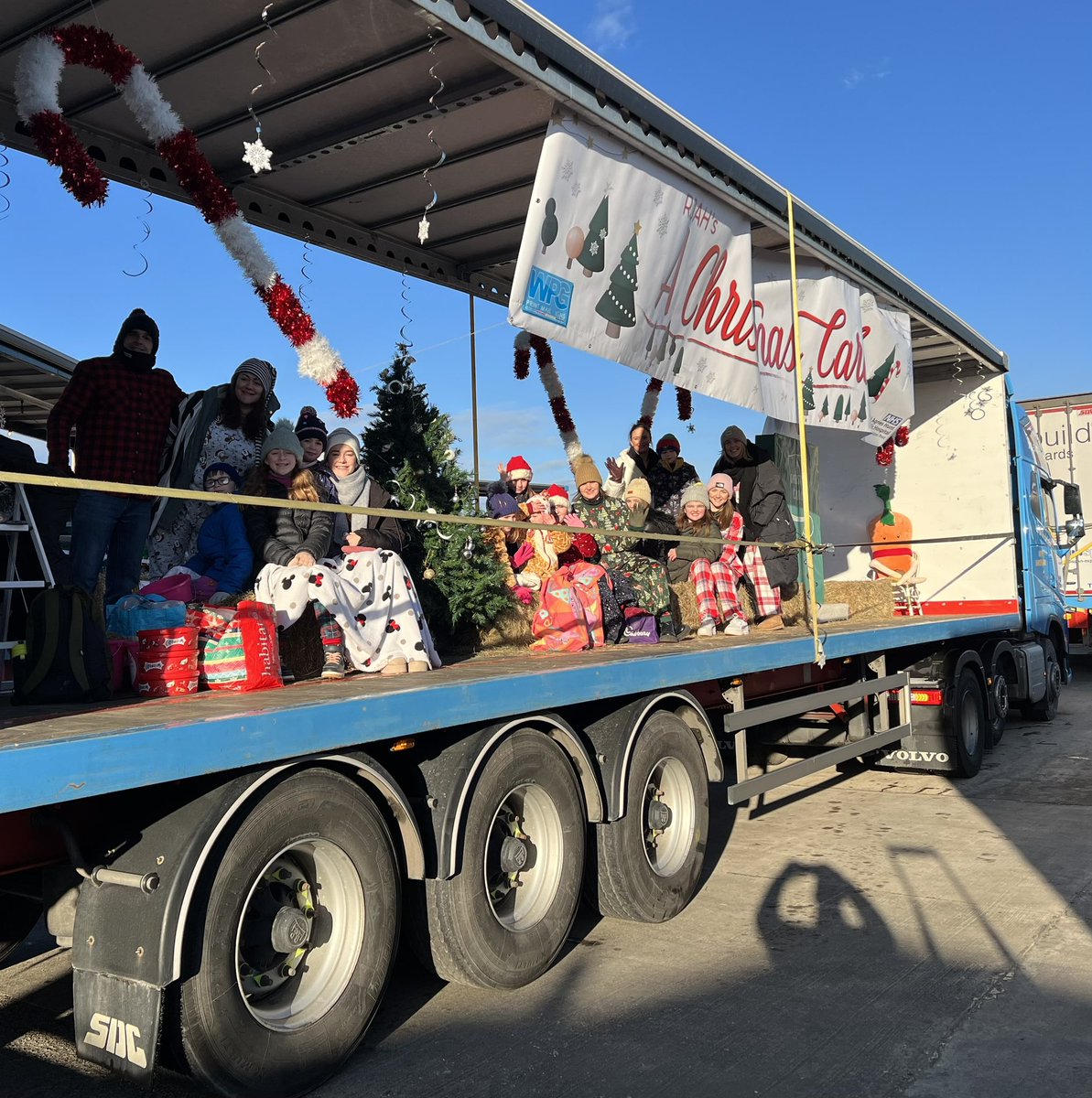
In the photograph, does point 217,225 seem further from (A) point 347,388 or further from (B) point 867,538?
(B) point 867,538

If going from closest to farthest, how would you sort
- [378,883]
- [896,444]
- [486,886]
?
[378,883] < [486,886] < [896,444]

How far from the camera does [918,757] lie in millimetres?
7844

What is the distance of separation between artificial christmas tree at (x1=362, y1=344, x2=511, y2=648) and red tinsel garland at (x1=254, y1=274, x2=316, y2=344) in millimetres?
1493

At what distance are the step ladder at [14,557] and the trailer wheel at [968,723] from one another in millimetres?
6271

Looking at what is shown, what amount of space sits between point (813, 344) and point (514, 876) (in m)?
4.60

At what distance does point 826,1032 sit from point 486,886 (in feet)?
4.13

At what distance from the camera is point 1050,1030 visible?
3.41m

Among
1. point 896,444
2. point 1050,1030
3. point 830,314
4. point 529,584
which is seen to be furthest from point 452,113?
point 896,444

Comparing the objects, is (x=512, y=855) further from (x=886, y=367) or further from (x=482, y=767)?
(x=886, y=367)

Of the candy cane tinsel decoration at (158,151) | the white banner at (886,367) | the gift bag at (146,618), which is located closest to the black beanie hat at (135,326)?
the candy cane tinsel decoration at (158,151)

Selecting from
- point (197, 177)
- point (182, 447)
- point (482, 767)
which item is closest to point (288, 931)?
point (482, 767)

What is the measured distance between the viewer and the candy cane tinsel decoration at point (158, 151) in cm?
399

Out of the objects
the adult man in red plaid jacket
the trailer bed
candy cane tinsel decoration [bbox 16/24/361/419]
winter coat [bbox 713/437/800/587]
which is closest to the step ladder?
the adult man in red plaid jacket

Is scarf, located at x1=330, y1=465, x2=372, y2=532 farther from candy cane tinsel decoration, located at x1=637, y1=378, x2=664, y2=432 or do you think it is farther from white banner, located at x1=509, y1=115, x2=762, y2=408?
candy cane tinsel decoration, located at x1=637, y1=378, x2=664, y2=432
